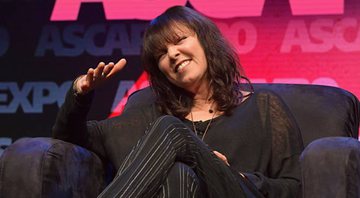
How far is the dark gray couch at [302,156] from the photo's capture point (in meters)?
1.65

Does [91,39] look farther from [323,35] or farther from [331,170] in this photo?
[331,170]

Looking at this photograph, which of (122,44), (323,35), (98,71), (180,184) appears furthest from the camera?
(122,44)

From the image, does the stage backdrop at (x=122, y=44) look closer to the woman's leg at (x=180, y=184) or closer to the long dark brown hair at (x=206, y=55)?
the long dark brown hair at (x=206, y=55)

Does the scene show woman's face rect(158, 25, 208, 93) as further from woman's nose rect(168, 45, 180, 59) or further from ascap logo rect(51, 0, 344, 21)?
ascap logo rect(51, 0, 344, 21)

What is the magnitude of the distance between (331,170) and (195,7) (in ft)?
4.05

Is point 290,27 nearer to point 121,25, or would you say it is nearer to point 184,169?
point 121,25

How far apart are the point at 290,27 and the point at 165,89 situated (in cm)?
73

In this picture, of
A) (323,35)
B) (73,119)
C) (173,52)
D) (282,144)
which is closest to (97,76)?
(73,119)

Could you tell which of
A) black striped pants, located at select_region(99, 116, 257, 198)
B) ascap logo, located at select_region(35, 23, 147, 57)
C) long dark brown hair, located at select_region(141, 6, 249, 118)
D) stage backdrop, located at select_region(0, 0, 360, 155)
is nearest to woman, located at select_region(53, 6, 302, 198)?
long dark brown hair, located at select_region(141, 6, 249, 118)

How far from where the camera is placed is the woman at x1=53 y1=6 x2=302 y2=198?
1952mm

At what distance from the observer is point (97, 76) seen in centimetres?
191

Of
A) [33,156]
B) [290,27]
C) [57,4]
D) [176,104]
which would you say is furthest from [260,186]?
[57,4]

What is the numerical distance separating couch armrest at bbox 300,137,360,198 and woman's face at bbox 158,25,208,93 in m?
0.52

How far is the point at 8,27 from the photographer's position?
9.32 ft
